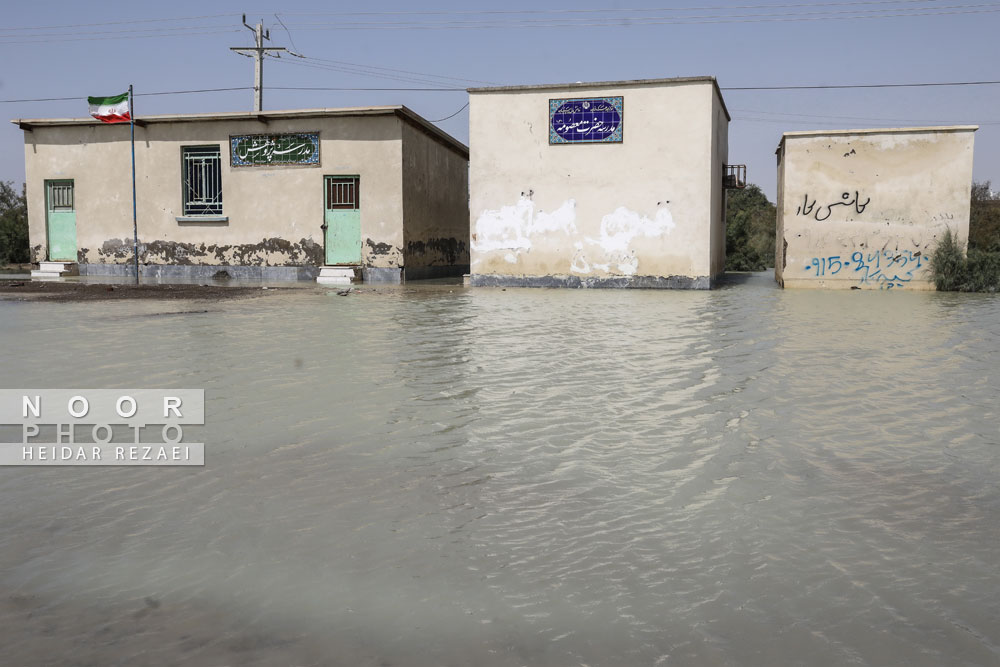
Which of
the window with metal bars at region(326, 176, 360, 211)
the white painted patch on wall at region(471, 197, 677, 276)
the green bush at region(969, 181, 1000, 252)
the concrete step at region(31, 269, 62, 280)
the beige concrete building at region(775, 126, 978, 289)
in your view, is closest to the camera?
the beige concrete building at region(775, 126, 978, 289)

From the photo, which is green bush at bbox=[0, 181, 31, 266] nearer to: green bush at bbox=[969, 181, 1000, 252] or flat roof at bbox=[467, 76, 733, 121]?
flat roof at bbox=[467, 76, 733, 121]

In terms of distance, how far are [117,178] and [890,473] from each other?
70.6 feet

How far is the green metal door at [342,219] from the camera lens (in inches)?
780

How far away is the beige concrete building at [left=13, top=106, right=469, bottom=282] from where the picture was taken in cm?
1964

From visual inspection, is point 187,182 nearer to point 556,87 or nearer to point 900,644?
point 556,87

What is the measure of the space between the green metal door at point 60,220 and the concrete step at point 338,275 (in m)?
7.55

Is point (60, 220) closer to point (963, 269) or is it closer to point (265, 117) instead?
point (265, 117)

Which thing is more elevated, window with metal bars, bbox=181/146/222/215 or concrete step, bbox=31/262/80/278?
window with metal bars, bbox=181/146/222/215

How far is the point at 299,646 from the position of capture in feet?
7.06

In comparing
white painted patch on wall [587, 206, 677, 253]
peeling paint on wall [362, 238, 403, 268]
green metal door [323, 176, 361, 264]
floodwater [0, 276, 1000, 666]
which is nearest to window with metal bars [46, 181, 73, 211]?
green metal door [323, 176, 361, 264]

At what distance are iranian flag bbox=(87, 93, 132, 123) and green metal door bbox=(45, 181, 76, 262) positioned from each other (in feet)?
10.7

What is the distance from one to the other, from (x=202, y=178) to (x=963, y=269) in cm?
1727

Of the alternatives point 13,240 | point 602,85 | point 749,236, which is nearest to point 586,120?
point 602,85

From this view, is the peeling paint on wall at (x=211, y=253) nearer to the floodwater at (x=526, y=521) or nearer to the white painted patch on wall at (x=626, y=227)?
the white painted patch on wall at (x=626, y=227)
